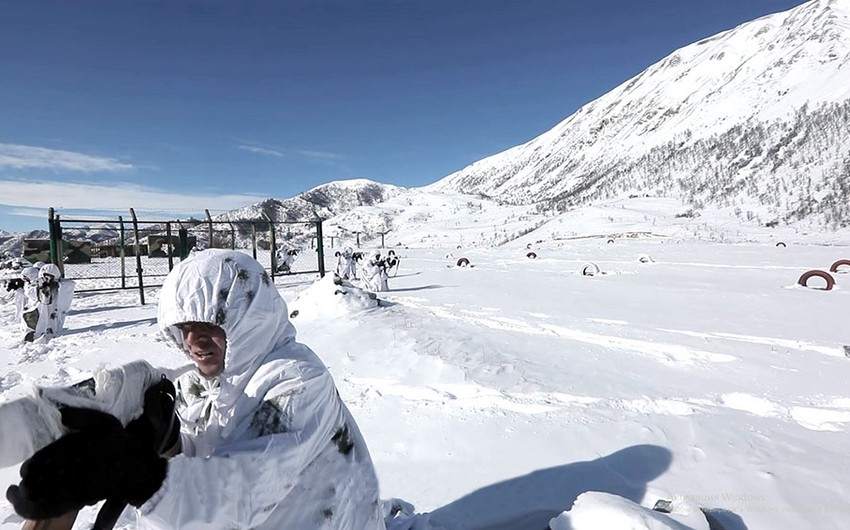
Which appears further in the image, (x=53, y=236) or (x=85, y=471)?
(x=53, y=236)

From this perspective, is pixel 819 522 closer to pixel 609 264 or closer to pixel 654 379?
pixel 654 379

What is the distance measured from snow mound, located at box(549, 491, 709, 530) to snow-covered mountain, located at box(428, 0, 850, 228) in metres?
32.8

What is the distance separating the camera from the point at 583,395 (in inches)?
162

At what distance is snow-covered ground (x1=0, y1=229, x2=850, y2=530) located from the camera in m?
2.65

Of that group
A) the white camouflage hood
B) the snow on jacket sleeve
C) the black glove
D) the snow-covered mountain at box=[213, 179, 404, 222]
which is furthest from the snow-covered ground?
the snow-covered mountain at box=[213, 179, 404, 222]

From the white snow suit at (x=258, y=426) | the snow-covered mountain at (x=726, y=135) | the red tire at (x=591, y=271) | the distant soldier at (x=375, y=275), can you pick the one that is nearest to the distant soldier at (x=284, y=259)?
the distant soldier at (x=375, y=275)

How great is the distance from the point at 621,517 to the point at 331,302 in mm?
5864

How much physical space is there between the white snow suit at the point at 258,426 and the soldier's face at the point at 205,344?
0.05 m

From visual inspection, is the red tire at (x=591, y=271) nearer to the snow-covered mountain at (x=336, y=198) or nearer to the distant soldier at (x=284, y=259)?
the distant soldier at (x=284, y=259)

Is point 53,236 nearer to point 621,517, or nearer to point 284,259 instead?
point 284,259

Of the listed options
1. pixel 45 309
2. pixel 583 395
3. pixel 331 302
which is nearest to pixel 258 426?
pixel 583 395

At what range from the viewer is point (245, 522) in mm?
1152

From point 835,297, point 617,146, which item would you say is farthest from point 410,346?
point 617,146

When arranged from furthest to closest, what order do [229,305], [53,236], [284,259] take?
[284,259] → [53,236] → [229,305]
